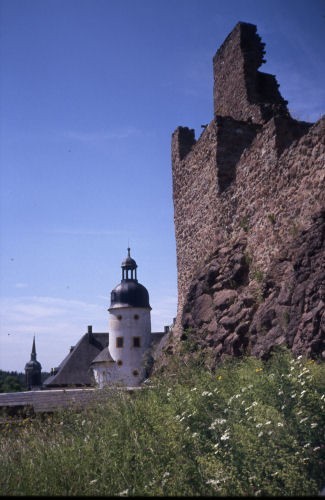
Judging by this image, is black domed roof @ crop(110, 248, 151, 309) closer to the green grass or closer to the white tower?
the white tower

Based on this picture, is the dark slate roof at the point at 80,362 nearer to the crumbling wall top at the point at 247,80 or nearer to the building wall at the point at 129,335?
the building wall at the point at 129,335

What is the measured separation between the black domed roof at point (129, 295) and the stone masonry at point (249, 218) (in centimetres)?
3043

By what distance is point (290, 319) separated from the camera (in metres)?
8.27

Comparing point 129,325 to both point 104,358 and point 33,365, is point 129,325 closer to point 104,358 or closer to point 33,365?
point 104,358

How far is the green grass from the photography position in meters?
A: 4.39

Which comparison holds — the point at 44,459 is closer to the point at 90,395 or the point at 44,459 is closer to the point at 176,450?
the point at 176,450

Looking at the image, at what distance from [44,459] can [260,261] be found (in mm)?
6339

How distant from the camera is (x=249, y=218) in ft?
37.1

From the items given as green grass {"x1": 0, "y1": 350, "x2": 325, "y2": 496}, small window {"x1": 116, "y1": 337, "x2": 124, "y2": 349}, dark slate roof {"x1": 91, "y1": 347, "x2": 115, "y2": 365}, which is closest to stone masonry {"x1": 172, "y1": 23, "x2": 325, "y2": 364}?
green grass {"x1": 0, "y1": 350, "x2": 325, "y2": 496}

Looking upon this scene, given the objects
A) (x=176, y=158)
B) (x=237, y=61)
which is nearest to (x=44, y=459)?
(x=176, y=158)

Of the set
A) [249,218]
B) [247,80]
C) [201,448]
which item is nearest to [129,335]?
[247,80]

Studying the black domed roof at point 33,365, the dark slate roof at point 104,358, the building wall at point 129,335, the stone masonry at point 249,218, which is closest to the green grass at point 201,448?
the stone masonry at point 249,218

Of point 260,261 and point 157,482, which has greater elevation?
point 260,261

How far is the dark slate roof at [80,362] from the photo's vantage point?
46.5 meters
